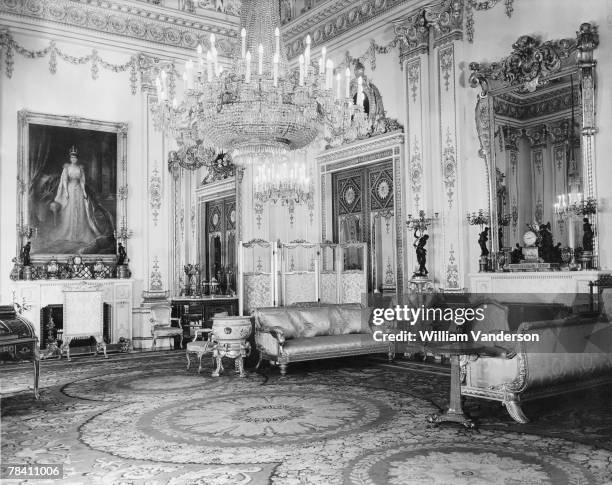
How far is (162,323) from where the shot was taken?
9656 millimetres

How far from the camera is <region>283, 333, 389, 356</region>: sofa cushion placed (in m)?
7.25

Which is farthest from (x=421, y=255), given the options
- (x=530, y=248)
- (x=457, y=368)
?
(x=457, y=368)

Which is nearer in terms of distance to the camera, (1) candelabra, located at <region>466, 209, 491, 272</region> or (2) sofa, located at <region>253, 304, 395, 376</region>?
(2) sofa, located at <region>253, 304, 395, 376</region>

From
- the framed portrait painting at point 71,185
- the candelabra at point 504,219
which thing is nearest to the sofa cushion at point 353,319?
the candelabra at point 504,219

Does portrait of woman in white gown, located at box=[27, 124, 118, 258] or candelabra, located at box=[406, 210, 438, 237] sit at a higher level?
portrait of woman in white gown, located at box=[27, 124, 118, 258]

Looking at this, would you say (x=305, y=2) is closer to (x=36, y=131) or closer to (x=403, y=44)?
(x=403, y=44)

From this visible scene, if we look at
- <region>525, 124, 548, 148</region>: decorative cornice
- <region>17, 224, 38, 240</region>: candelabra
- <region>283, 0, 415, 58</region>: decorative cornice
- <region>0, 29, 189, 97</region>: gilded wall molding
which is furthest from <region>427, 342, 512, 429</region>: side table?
<region>17, 224, 38, 240</region>: candelabra

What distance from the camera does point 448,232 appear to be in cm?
Answer: 832

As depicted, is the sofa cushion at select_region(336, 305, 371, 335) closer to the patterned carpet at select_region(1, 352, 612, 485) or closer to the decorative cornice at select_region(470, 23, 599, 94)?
the patterned carpet at select_region(1, 352, 612, 485)

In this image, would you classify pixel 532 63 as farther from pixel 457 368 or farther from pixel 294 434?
pixel 294 434

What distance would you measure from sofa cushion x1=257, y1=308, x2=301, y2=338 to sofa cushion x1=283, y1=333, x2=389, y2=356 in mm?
200

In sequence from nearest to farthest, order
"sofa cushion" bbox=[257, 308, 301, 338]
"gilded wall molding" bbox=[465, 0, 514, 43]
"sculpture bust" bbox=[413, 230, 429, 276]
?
"sofa cushion" bbox=[257, 308, 301, 338], "gilded wall molding" bbox=[465, 0, 514, 43], "sculpture bust" bbox=[413, 230, 429, 276]

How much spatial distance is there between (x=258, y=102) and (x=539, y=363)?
125 inches

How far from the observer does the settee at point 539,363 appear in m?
4.83
